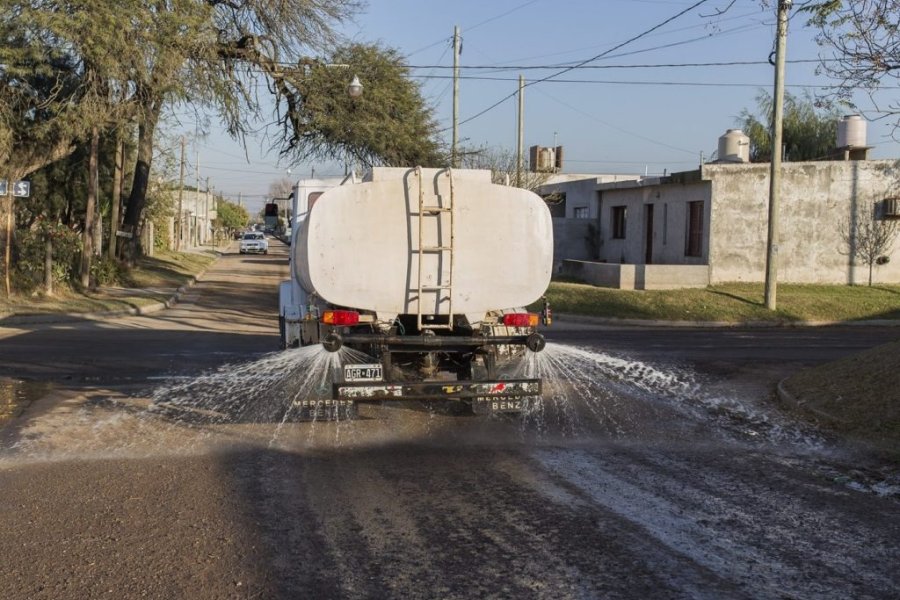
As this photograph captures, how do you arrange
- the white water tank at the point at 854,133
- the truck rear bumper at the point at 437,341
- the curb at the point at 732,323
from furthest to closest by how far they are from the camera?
the white water tank at the point at 854,133 → the curb at the point at 732,323 → the truck rear bumper at the point at 437,341

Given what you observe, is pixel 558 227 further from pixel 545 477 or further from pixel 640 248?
pixel 545 477

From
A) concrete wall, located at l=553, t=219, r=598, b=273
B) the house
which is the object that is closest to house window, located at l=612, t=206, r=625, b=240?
concrete wall, located at l=553, t=219, r=598, b=273

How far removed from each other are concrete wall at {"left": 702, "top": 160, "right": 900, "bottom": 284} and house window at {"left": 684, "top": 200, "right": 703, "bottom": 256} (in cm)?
105

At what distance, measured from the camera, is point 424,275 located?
837 centimetres

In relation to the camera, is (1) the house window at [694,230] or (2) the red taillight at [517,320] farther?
(1) the house window at [694,230]

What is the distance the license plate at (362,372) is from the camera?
8172 millimetres

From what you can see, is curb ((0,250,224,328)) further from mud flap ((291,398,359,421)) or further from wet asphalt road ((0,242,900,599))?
mud flap ((291,398,359,421))

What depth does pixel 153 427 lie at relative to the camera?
905 cm

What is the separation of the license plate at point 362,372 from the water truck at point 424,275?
0.04 ft

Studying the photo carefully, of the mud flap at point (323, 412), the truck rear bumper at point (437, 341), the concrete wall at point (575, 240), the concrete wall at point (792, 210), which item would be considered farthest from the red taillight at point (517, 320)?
the concrete wall at point (575, 240)

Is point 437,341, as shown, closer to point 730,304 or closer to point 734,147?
point 730,304

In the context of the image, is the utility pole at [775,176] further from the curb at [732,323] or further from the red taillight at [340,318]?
the red taillight at [340,318]

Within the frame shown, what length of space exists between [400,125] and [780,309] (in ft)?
42.1

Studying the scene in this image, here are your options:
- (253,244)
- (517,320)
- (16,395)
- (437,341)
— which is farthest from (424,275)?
(253,244)
